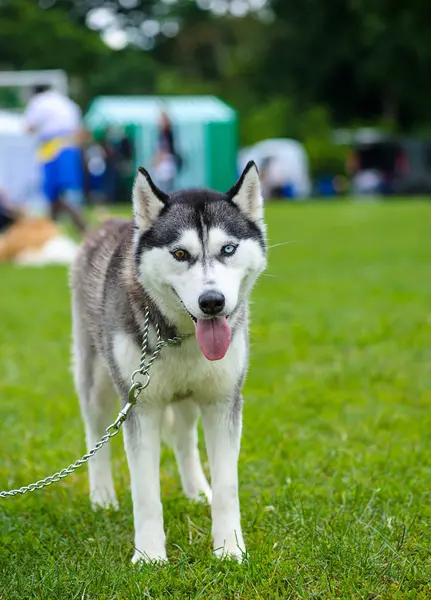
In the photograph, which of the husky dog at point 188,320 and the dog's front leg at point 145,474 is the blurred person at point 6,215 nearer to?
the husky dog at point 188,320

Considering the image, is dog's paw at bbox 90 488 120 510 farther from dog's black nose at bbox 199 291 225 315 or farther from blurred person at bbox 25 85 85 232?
blurred person at bbox 25 85 85 232

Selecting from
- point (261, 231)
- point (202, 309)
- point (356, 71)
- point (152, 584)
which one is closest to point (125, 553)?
point (152, 584)

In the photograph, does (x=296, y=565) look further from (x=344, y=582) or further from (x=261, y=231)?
(x=261, y=231)

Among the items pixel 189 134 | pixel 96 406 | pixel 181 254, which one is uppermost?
pixel 181 254

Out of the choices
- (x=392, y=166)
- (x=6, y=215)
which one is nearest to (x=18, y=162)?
(x=6, y=215)

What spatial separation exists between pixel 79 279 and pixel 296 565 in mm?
1863

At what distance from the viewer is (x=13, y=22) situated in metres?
53.1

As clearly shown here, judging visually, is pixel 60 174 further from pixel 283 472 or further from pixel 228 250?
pixel 228 250

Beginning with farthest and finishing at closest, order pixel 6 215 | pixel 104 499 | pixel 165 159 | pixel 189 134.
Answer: pixel 189 134 → pixel 165 159 → pixel 6 215 → pixel 104 499

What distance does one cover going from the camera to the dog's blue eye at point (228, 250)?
3293 millimetres

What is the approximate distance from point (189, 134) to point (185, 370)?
92.3 feet

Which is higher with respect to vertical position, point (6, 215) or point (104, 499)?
point (104, 499)

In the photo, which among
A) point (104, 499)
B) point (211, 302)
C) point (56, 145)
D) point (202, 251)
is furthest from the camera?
point (56, 145)

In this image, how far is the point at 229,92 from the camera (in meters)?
50.1
